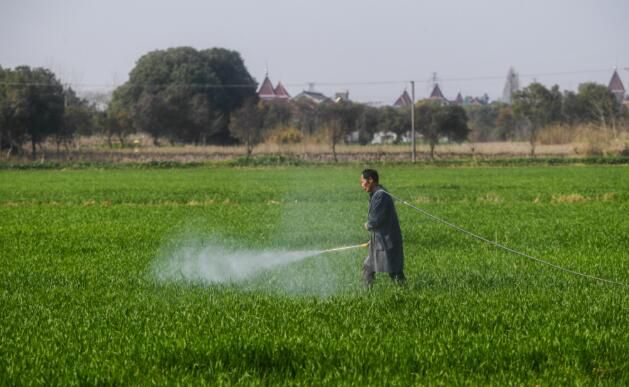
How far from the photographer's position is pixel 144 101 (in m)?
86.3

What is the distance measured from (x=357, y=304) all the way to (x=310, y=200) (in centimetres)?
2430

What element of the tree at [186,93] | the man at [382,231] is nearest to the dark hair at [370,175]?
the man at [382,231]

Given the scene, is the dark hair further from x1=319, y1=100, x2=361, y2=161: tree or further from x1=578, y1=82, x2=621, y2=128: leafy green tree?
x1=578, y1=82, x2=621, y2=128: leafy green tree

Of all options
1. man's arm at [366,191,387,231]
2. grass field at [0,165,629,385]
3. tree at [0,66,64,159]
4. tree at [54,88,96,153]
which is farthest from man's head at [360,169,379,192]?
tree at [54,88,96,153]

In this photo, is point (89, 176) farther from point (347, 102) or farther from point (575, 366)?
point (575, 366)

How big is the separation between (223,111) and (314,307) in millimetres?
81926

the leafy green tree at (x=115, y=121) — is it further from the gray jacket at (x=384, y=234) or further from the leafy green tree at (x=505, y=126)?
the gray jacket at (x=384, y=234)

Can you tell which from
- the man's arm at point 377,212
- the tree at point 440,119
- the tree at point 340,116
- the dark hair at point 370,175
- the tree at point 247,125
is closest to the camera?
the man's arm at point 377,212

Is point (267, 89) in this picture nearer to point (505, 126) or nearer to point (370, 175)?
point (505, 126)

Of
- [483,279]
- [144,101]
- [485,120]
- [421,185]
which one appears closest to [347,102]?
[144,101]

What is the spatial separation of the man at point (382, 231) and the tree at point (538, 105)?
80.8m

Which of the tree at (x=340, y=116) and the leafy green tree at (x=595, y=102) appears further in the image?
the leafy green tree at (x=595, y=102)

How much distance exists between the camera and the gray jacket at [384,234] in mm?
11836

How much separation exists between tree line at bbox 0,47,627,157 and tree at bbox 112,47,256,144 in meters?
0.10
